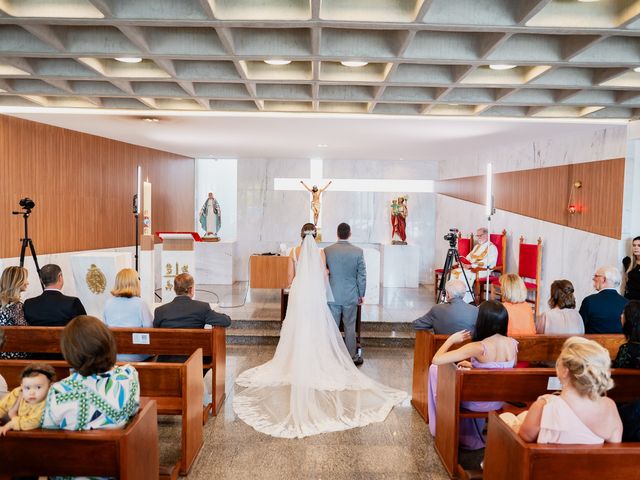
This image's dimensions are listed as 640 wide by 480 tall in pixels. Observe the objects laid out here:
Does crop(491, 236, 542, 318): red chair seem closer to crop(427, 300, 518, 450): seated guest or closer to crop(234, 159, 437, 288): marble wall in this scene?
crop(234, 159, 437, 288): marble wall

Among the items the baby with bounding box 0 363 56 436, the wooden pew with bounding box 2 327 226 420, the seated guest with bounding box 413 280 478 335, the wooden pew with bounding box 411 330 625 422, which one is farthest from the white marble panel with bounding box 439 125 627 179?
the baby with bounding box 0 363 56 436

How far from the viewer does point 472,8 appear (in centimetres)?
290

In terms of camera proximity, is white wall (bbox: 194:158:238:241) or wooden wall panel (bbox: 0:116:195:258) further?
white wall (bbox: 194:158:238:241)

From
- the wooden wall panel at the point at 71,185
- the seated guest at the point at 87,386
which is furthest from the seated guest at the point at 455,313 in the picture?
the wooden wall panel at the point at 71,185

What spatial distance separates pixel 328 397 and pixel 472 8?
2.98 meters

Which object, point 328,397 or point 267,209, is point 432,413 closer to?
point 328,397

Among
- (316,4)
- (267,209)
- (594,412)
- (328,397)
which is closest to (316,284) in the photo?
(328,397)

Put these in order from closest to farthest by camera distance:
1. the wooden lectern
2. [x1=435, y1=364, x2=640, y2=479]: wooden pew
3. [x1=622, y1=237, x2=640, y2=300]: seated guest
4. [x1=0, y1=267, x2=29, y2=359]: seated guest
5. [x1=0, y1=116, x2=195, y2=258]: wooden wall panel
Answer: [x1=435, y1=364, x2=640, y2=479]: wooden pew < [x1=0, y1=267, x2=29, y2=359]: seated guest < [x1=622, y1=237, x2=640, y2=300]: seated guest < [x1=0, y1=116, x2=195, y2=258]: wooden wall panel < the wooden lectern

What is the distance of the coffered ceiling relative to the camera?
2924 millimetres

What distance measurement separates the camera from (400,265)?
9234mm

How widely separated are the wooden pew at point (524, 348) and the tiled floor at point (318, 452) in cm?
18

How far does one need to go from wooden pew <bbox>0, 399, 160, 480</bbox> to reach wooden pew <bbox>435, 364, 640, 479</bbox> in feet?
6.05

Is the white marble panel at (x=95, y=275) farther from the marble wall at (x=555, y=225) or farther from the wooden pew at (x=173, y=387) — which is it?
the marble wall at (x=555, y=225)

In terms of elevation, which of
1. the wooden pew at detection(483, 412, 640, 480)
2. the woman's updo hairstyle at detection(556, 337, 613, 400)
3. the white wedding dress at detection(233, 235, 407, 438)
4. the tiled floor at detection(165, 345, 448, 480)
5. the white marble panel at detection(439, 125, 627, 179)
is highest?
the white marble panel at detection(439, 125, 627, 179)
